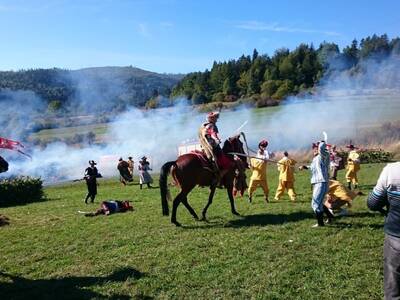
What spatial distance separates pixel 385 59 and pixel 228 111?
19276 millimetres

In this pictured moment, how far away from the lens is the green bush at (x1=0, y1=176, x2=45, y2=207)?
2384cm

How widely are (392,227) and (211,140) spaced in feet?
25.3

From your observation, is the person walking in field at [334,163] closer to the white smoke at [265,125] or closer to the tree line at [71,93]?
the white smoke at [265,125]

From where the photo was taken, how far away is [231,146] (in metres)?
13.9

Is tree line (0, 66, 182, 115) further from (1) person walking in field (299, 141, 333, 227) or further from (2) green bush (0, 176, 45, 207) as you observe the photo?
(1) person walking in field (299, 141, 333, 227)

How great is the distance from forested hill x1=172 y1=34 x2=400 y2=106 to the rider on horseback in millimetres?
41732

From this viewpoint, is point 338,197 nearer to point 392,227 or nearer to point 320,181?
point 320,181

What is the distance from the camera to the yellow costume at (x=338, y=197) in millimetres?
12477

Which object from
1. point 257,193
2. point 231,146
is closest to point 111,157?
point 257,193

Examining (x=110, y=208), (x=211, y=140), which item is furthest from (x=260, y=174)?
(x=110, y=208)

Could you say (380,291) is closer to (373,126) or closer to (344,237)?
(344,237)

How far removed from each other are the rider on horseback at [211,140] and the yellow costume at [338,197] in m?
3.12

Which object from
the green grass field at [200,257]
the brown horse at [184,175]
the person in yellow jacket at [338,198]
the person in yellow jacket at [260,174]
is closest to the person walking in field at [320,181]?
the green grass field at [200,257]

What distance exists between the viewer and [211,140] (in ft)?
42.2
